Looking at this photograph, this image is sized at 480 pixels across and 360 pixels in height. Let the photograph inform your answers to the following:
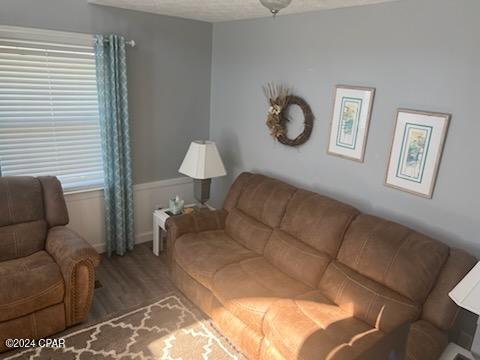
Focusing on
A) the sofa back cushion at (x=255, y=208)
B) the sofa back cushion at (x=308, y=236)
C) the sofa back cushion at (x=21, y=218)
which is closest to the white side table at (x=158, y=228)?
the sofa back cushion at (x=255, y=208)

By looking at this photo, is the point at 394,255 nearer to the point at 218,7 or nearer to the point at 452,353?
the point at 452,353

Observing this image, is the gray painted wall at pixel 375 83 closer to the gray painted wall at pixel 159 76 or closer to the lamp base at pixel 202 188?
the gray painted wall at pixel 159 76

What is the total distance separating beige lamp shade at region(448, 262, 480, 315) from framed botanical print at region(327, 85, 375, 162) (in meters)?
1.30

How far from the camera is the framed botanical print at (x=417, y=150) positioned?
87.3 inches

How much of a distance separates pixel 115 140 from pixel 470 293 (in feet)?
9.47

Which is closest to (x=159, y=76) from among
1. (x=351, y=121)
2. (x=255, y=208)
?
(x=255, y=208)

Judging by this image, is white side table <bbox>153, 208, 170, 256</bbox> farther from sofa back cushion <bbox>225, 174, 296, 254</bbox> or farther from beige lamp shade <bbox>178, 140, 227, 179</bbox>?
sofa back cushion <bbox>225, 174, 296, 254</bbox>

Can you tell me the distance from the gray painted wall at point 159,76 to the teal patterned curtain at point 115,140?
7.6 inches

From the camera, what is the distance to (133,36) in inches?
129

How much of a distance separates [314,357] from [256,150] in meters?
2.13

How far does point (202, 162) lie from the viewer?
10.7 ft

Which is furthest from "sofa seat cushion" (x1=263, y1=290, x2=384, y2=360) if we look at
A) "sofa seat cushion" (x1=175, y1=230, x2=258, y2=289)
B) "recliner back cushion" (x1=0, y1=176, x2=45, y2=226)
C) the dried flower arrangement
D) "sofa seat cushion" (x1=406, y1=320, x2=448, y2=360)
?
"recliner back cushion" (x1=0, y1=176, x2=45, y2=226)

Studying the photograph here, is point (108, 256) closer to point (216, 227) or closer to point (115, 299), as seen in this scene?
point (115, 299)

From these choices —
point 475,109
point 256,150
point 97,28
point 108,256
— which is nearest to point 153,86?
point 97,28
